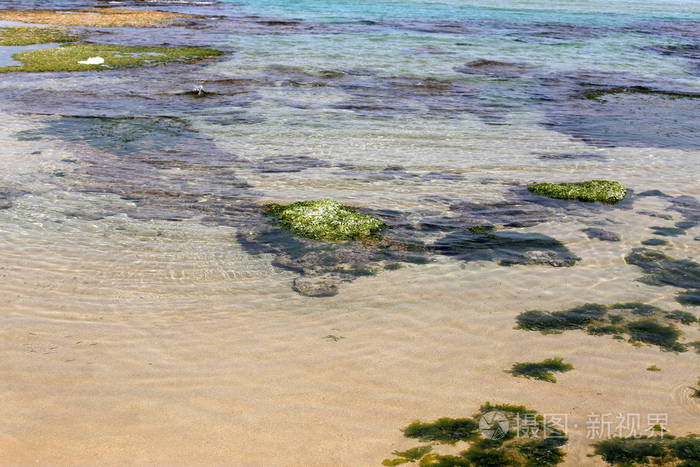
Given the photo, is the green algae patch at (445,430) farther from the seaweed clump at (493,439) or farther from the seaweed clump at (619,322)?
the seaweed clump at (619,322)

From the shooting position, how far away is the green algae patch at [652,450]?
5.07 meters

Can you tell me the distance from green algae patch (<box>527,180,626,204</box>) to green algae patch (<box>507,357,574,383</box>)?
18.6 feet

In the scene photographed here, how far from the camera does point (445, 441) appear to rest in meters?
5.28

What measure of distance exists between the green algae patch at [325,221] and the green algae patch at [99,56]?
17484 millimetres

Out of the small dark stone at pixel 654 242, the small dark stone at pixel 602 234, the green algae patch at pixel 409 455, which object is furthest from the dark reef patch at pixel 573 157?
the green algae patch at pixel 409 455

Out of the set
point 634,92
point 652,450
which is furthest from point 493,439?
point 634,92

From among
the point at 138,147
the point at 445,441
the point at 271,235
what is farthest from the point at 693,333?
the point at 138,147

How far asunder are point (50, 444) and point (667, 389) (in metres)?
5.70

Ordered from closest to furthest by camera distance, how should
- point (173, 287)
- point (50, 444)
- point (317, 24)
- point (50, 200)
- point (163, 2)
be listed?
point (50, 444) < point (173, 287) < point (50, 200) < point (317, 24) < point (163, 2)

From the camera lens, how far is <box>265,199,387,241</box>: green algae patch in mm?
9539

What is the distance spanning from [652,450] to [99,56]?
88.3 feet

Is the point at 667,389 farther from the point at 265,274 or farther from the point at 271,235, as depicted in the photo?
the point at 271,235

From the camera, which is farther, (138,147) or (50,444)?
(138,147)

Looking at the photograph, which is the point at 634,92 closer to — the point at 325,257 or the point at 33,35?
the point at 325,257
